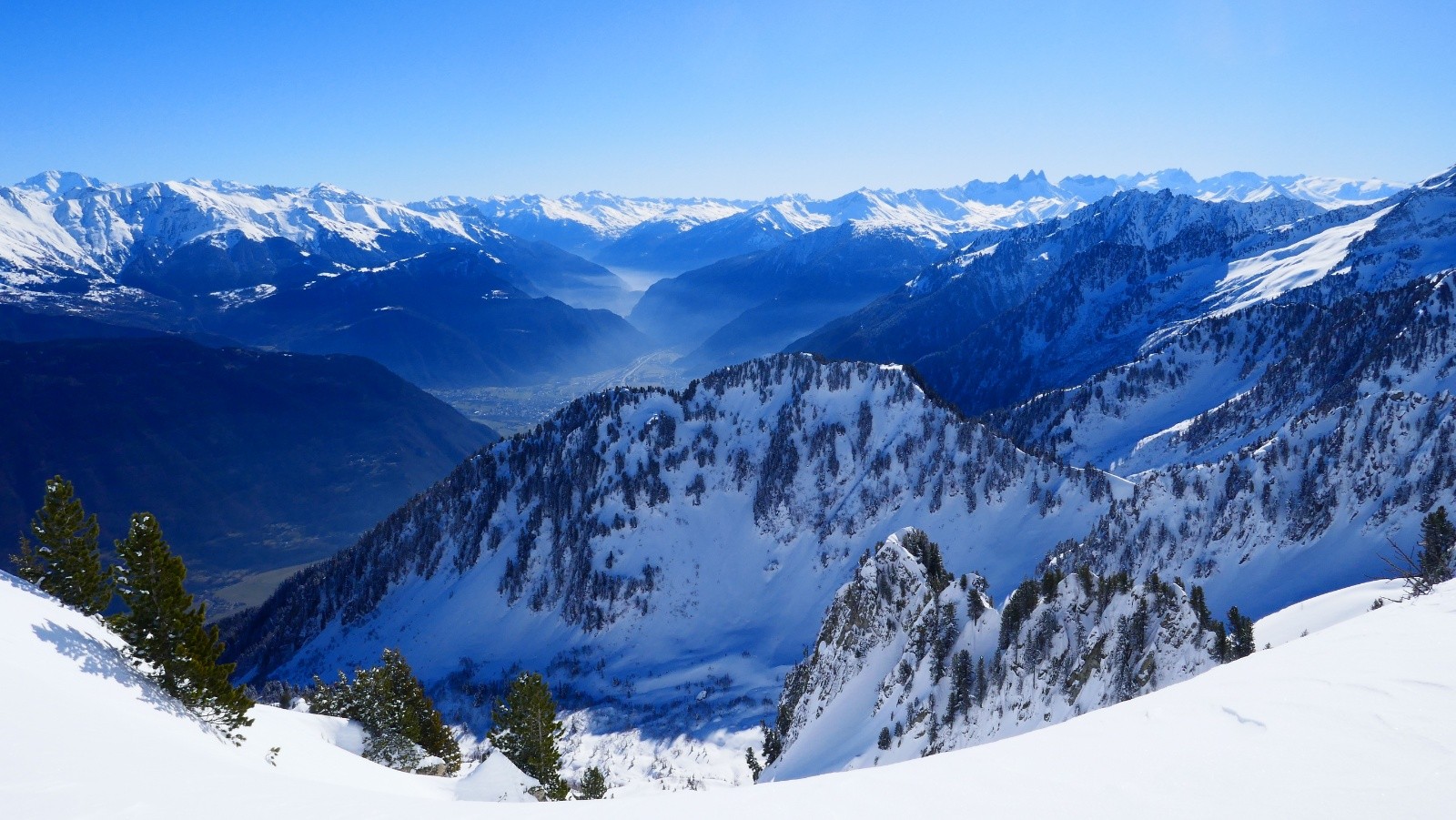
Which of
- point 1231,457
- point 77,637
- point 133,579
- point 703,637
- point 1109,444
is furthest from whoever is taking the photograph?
point 1109,444

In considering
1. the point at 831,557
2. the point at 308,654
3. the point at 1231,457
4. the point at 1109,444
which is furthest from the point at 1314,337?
the point at 308,654

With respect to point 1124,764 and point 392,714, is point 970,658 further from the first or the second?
point 1124,764

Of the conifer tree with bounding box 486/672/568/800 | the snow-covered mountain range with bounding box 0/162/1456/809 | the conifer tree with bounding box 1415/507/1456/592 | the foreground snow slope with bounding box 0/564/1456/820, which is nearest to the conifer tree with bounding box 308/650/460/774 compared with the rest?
the conifer tree with bounding box 486/672/568/800

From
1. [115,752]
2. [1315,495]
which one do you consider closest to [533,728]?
[115,752]

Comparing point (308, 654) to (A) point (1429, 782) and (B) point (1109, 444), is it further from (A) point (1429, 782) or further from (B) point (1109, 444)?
(B) point (1109, 444)

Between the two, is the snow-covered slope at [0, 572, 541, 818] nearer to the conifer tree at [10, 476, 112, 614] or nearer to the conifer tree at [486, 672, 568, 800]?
the conifer tree at [10, 476, 112, 614]
